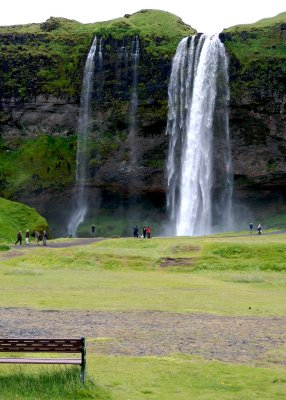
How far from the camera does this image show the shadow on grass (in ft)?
37.0

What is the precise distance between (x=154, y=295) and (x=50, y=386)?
15255 mm

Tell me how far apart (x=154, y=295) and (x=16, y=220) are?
1726 inches

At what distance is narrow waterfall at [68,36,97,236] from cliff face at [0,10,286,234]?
0.86m

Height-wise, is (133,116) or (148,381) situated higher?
(133,116)

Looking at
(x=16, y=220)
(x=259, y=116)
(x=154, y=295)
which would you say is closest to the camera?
(x=154, y=295)

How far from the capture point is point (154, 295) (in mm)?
26734

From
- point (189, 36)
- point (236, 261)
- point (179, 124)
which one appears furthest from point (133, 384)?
point (189, 36)

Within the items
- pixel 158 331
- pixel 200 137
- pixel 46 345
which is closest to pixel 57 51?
pixel 200 137

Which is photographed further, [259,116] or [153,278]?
[259,116]

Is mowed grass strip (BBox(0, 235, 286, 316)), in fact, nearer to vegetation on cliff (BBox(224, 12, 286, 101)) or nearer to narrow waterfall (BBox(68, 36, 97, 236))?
narrow waterfall (BBox(68, 36, 97, 236))

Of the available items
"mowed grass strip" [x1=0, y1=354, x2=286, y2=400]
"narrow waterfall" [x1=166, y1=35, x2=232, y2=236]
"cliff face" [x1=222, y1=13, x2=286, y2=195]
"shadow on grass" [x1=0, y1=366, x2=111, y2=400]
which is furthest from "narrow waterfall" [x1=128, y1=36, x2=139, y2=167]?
"shadow on grass" [x1=0, y1=366, x2=111, y2=400]

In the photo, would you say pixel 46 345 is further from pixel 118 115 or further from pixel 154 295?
pixel 118 115

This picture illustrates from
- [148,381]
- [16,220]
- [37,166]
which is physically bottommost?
[16,220]

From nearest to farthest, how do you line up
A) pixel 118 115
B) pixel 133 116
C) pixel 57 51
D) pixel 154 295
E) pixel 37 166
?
pixel 154 295
pixel 133 116
pixel 118 115
pixel 37 166
pixel 57 51
